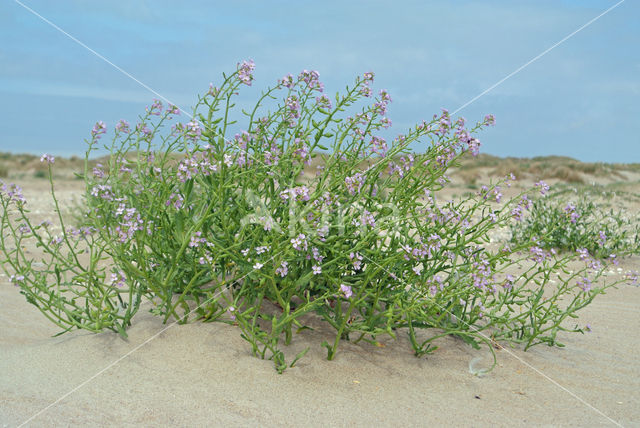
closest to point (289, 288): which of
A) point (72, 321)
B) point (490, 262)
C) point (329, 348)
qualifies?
point (329, 348)

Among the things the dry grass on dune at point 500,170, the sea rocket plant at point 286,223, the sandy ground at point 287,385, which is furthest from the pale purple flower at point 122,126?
the dry grass on dune at point 500,170

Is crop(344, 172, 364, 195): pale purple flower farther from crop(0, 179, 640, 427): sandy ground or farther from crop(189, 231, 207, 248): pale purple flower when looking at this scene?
crop(0, 179, 640, 427): sandy ground

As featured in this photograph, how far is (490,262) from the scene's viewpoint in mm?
3494

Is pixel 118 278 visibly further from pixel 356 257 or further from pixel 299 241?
pixel 356 257

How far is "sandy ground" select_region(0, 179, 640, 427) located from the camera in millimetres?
3025

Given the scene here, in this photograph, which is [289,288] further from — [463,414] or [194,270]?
[463,414]

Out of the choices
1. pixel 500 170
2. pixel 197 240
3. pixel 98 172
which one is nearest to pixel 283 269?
pixel 197 240

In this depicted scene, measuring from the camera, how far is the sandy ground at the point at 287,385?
9.93 ft

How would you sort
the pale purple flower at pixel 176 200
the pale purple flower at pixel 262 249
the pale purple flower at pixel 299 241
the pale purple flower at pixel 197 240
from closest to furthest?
the pale purple flower at pixel 299 241 → the pale purple flower at pixel 262 249 → the pale purple flower at pixel 197 240 → the pale purple flower at pixel 176 200

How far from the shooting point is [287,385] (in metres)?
3.26

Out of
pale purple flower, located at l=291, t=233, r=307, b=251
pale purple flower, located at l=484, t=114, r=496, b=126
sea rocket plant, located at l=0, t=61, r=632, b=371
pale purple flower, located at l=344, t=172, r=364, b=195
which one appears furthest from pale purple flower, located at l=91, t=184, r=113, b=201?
pale purple flower, located at l=484, t=114, r=496, b=126

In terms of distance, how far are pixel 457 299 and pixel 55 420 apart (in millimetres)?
2352

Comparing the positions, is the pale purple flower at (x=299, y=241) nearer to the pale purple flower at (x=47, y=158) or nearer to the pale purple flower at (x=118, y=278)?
the pale purple flower at (x=118, y=278)

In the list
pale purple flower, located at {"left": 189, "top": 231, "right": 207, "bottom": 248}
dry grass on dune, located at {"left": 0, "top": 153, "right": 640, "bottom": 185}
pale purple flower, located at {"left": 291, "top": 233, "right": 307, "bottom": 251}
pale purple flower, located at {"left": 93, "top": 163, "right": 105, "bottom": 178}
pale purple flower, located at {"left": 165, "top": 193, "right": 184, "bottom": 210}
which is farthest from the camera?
dry grass on dune, located at {"left": 0, "top": 153, "right": 640, "bottom": 185}
